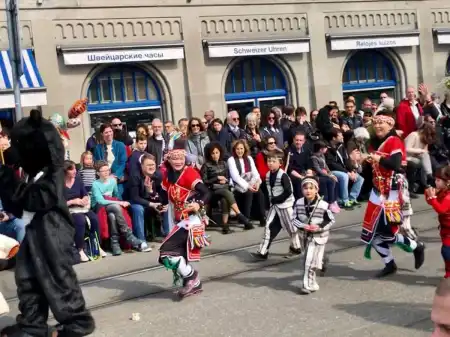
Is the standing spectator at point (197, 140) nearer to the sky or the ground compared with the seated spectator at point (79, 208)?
nearer to the sky

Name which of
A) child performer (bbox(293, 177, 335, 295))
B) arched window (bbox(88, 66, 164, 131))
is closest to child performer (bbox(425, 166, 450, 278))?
child performer (bbox(293, 177, 335, 295))

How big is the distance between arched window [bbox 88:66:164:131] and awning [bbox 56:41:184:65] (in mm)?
A: 631

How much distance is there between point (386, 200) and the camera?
8.72 m

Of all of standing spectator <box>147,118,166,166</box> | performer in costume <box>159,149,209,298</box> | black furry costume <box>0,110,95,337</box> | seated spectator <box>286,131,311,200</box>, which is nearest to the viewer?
black furry costume <box>0,110,95,337</box>

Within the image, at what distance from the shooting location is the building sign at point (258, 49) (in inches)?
746

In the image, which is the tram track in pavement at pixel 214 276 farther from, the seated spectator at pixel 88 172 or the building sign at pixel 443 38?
the building sign at pixel 443 38

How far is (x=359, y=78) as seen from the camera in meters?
22.5

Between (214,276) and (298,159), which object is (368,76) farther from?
(214,276)

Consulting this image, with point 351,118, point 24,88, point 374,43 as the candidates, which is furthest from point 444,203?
point 374,43

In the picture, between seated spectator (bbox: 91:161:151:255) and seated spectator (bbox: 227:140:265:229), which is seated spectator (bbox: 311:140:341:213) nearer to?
seated spectator (bbox: 227:140:265:229)

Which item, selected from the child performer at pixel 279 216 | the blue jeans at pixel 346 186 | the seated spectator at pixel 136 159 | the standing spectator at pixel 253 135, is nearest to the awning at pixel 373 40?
the blue jeans at pixel 346 186

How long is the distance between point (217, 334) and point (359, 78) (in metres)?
16.5

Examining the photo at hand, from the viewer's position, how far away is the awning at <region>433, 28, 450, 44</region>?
→ 23188 millimetres

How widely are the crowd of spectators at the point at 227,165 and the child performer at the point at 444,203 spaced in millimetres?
2033
